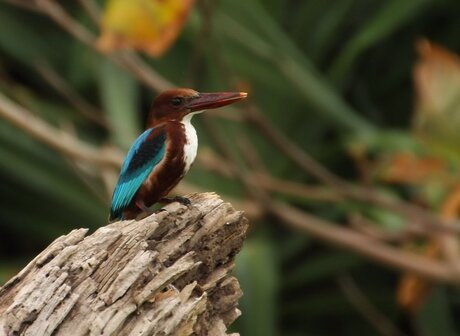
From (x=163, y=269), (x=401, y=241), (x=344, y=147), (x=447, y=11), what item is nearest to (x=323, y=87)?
(x=344, y=147)

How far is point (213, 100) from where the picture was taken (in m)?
4.79

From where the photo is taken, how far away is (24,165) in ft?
27.8

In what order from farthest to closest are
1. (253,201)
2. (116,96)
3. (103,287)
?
(116,96) < (253,201) < (103,287)

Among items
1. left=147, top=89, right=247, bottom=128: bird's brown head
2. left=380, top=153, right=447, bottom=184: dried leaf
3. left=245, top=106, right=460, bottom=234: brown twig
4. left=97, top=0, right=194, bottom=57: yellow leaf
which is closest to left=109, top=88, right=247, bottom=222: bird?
left=147, top=89, right=247, bottom=128: bird's brown head

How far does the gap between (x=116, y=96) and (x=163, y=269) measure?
172 inches

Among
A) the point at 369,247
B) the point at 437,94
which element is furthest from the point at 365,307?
the point at 437,94

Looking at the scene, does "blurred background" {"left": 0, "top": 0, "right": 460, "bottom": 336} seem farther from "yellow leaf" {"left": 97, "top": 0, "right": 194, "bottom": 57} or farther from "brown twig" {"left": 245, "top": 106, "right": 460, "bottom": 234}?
"yellow leaf" {"left": 97, "top": 0, "right": 194, "bottom": 57}

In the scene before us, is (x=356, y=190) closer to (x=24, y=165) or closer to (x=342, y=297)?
(x=342, y=297)

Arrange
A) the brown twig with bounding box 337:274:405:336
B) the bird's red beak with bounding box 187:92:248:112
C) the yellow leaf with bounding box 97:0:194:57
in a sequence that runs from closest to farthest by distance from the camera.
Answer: the bird's red beak with bounding box 187:92:248:112
the yellow leaf with bounding box 97:0:194:57
the brown twig with bounding box 337:274:405:336

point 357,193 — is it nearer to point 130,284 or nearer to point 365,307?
point 365,307

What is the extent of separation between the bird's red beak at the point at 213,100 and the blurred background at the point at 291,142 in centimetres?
199

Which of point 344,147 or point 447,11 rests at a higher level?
point 447,11

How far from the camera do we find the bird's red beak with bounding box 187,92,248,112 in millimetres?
4726

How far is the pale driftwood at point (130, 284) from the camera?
3.91 m
